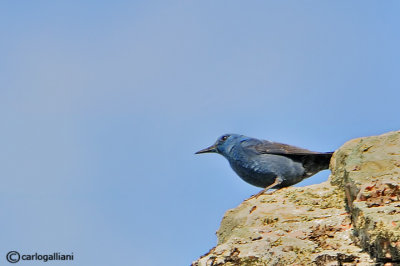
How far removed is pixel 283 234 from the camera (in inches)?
157

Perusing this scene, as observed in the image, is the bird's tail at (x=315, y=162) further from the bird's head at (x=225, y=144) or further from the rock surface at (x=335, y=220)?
the rock surface at (x=335, y=220)

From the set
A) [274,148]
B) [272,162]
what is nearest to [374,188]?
[272,162]

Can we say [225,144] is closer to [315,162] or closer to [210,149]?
[210,149]

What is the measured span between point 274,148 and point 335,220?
5342mm

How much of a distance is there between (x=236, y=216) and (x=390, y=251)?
177 centimetres

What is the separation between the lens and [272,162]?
8789mm

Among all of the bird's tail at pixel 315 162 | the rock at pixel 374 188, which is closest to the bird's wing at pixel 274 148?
the bird's tail at pixel 315 162

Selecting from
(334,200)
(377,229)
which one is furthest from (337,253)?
(334,200)

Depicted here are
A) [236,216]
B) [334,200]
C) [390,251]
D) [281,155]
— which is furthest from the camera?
[281,155]

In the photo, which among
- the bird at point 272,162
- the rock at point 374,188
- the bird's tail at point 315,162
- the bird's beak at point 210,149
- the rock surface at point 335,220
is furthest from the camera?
the bird's beak at point 210,149

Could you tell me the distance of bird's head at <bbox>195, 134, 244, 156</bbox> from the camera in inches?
393

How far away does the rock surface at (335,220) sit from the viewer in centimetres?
324

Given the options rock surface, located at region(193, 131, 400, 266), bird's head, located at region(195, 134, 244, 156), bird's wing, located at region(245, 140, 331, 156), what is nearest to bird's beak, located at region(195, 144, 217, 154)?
bird's head, located at region(195, 134, 244, 156)

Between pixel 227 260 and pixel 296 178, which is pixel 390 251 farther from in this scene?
pixel 296 178
